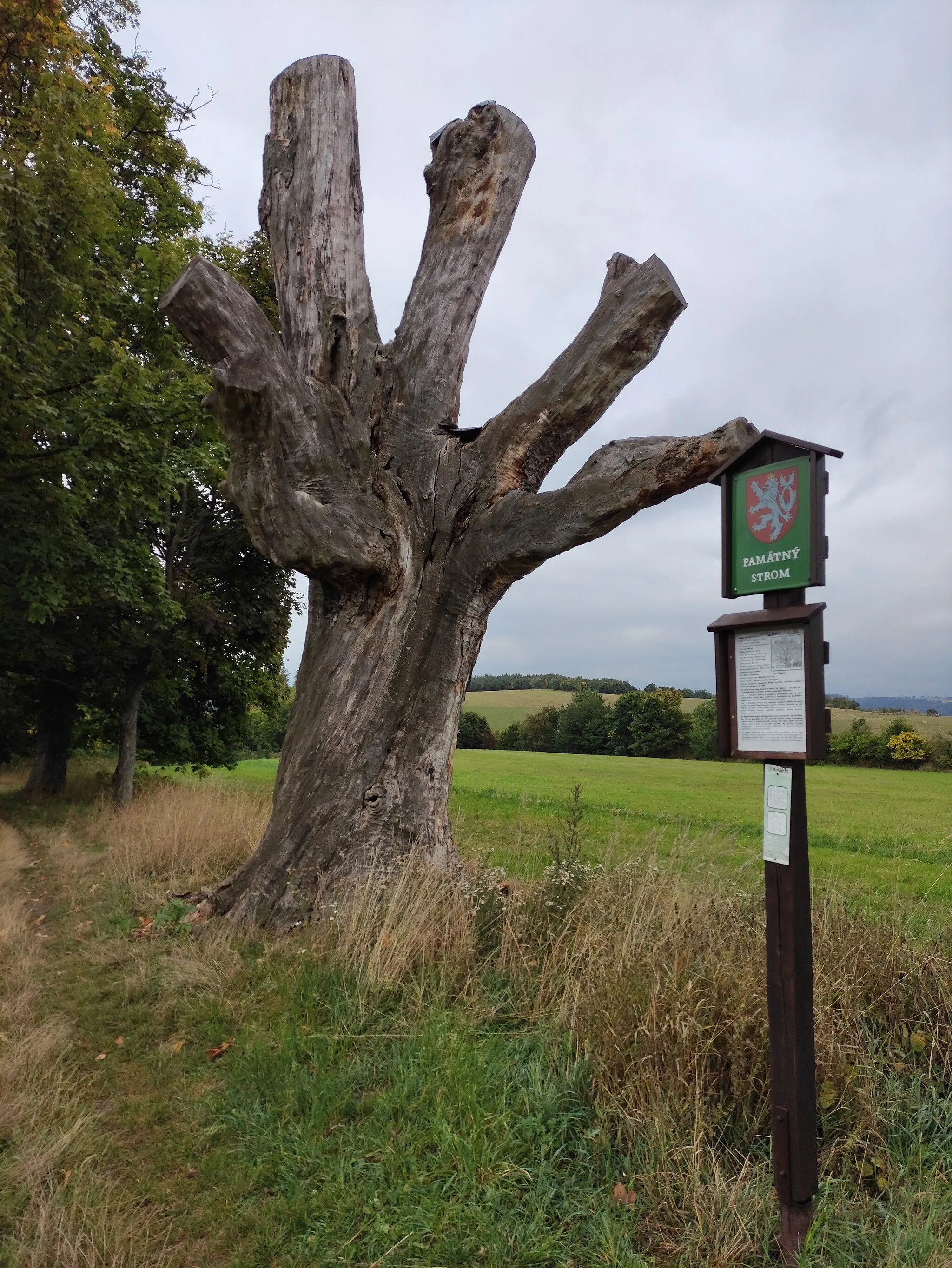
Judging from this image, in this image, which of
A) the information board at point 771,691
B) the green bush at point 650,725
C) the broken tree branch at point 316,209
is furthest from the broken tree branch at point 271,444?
the green bush at point 650,725

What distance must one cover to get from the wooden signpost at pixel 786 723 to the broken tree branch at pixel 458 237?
13.5 feet

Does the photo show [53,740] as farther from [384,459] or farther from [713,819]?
[713,819]

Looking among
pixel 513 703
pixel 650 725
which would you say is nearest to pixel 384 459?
pixel 650 725

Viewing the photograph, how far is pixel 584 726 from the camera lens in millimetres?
71250

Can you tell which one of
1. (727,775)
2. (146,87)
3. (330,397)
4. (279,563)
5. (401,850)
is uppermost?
(146,87)

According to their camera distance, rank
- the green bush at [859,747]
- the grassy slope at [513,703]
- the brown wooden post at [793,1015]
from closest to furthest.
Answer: the brown wooden post at [793,1015], the green bush at [859,747], the grassy slope at [513,703]

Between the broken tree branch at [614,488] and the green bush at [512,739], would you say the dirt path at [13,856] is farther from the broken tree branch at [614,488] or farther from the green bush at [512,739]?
the green bush at [512,739]

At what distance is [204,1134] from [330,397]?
4862 mm

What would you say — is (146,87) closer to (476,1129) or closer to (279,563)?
(279,563)

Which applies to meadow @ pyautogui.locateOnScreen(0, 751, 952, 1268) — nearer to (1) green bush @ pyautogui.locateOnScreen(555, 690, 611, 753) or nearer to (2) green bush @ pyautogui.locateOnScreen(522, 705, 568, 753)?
(1) green bush @ pyautogui.locateOnScreen(555, 690, 611, 753)

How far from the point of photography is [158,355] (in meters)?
11.4

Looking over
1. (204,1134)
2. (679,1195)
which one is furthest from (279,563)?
(679,1195)

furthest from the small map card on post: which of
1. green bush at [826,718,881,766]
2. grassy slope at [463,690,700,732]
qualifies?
grassy slope at [463,690,700,732]

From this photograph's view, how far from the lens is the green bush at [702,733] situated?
210 ft
